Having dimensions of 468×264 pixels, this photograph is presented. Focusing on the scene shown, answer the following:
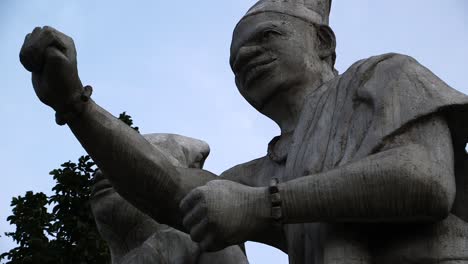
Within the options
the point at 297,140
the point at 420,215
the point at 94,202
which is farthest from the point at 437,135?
the point at 94,202

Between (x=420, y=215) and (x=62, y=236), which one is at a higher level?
(x=62, y=236)

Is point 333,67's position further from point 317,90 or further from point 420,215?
point 420,215

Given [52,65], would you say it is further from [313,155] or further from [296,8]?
[296,8]

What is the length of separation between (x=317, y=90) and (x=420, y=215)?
4.54 feet

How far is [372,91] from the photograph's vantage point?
627cm

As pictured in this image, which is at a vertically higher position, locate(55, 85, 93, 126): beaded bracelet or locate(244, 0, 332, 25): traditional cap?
locate(244, 0, 332, 25): traditional cap

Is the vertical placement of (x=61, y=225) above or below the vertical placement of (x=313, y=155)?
above

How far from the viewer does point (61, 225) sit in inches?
677

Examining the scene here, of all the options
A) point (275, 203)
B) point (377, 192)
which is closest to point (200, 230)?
point (275, 203)

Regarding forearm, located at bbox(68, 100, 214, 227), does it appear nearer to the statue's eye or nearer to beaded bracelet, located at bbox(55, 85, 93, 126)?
beaded bracelet, located at bbox(55, 85, 93, 126)

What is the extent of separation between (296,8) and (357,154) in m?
1.50

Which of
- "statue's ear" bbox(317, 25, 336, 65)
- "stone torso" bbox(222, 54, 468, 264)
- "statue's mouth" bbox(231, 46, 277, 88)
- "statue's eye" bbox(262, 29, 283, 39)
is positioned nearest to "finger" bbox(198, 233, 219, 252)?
"stone torso" bbox(222, 54, 468, 264)

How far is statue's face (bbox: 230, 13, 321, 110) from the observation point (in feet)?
23.0

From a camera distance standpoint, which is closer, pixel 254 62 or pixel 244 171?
pixel 254 62
